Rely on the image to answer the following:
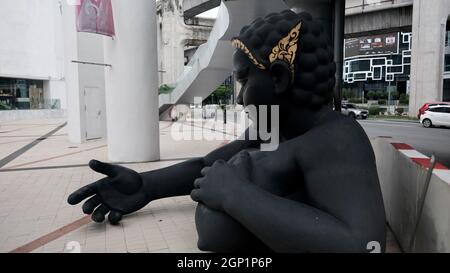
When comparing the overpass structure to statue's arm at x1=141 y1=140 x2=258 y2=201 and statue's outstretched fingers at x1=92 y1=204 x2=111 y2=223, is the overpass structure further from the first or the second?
statue's outstretched fingers at x1=92 y1=204 x2=111 y2=223

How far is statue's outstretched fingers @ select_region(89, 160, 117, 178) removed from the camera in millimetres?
3222

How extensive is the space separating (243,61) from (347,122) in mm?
782

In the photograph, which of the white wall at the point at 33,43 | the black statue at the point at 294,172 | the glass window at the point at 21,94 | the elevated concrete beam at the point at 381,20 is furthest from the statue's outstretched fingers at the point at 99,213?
the glass window at the point at 21,94

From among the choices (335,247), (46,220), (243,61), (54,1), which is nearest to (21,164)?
(46,220)

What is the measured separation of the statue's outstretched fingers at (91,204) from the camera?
3.44 metres

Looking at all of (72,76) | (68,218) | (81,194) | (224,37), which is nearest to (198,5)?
(224,37)

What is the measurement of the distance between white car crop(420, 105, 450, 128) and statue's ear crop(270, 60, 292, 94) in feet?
65.5

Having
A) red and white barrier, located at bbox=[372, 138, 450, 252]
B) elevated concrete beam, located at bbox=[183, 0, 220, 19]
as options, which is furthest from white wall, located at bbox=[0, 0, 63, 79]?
red and white barrier, located at bbox=[372, 138, 450, 252]

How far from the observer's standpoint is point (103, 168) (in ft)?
11.0

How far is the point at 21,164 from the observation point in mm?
8281

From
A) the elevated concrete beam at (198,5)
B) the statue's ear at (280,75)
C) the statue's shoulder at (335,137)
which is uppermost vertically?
the elevated concrete beam at (198,5)

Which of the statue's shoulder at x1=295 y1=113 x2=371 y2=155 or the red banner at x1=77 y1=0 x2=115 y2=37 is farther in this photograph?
the red banner at x1=77 y1=0 x2=115 y2=37

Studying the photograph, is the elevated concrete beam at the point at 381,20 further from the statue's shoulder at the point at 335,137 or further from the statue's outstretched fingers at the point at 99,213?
the statue's outstretched fingers at the point at 99,213

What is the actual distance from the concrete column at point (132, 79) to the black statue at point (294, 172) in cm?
561
